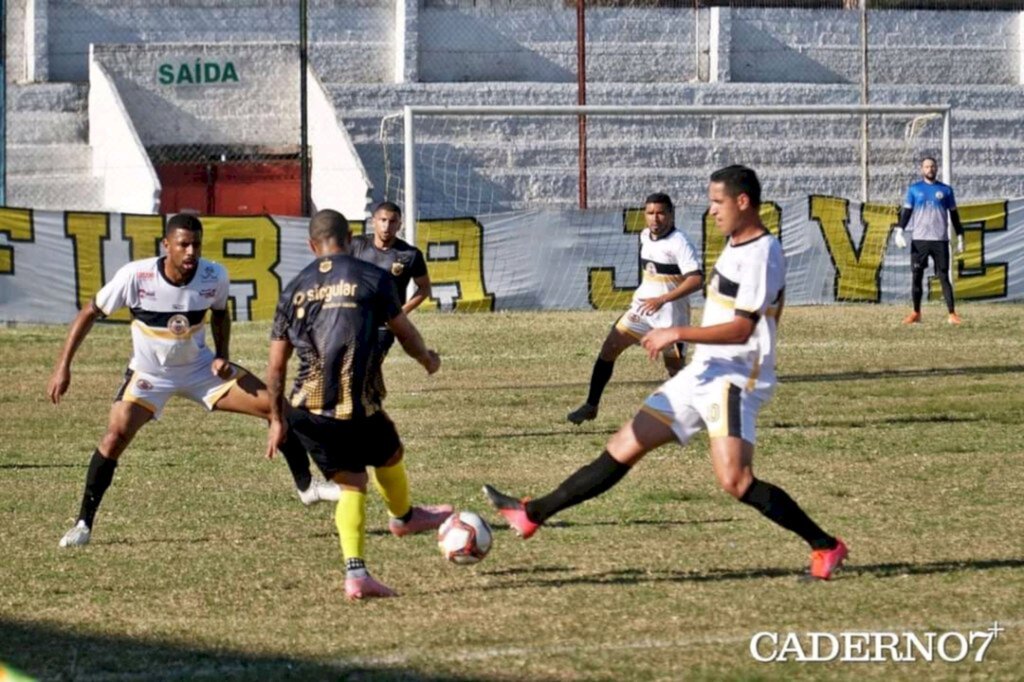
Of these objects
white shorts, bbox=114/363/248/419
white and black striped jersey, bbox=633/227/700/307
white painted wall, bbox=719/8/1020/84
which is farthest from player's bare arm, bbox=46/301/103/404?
white painted wall, bbox=719/8/1020/84

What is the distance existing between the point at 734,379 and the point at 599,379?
6259mm

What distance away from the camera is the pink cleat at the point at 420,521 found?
9.02m

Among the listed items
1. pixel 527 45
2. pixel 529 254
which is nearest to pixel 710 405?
→ pixel 529 254

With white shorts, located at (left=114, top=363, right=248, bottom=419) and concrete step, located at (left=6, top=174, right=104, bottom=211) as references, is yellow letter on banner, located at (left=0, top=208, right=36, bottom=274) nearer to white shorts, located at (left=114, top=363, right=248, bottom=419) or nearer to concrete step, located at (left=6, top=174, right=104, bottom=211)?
concrete step, located at (left=6, top=174, right=104, bottom=211)

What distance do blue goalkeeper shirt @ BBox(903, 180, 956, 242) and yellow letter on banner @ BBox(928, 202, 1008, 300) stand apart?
4097mm

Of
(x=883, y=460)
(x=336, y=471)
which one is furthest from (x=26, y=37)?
(x=336, y=471)

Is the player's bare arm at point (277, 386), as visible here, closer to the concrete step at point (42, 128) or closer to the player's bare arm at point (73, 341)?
the player's bare arm at point (73, 341)

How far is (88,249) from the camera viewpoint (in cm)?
2452

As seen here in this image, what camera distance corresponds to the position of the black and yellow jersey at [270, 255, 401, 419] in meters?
7.92

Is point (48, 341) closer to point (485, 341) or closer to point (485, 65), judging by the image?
point (485, 341)

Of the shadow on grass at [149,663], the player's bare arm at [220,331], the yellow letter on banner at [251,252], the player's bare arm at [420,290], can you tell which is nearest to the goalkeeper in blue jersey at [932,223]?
the yellow letter on banner at [251,252]

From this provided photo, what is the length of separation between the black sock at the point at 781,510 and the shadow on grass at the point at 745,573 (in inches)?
8.1

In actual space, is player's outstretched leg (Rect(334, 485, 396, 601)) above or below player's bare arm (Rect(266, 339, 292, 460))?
below

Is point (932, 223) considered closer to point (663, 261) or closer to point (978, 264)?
point (978, 264)
